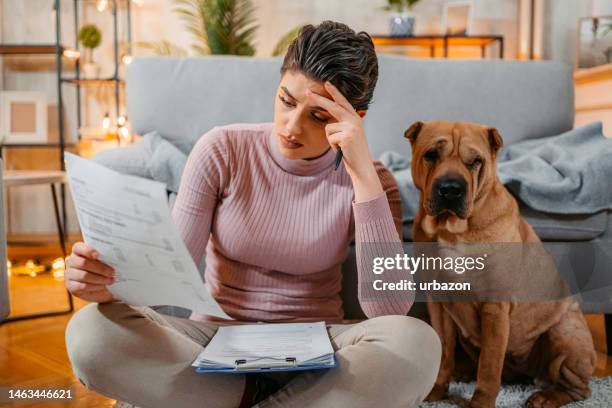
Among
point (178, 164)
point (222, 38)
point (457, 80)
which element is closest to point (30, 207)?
point (222, 38)

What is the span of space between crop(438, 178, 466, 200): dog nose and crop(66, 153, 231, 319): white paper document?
61cm

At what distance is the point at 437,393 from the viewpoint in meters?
1.27

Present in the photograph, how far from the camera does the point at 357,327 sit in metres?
0.95

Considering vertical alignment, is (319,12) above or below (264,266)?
above

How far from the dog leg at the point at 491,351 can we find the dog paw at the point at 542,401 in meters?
0.11

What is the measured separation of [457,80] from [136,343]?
1680mm

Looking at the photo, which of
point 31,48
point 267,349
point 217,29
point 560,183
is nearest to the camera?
point 267,349

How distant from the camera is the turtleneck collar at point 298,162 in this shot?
1.10m

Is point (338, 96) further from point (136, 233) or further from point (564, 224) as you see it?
point (564, 224)

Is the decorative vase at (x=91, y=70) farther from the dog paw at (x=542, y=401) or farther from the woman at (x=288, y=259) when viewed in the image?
the dog paw at (x=542, y=401)

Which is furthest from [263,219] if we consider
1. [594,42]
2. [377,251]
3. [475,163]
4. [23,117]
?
[594,42]

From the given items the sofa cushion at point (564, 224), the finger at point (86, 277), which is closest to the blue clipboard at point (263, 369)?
the finger at point (86, 277)

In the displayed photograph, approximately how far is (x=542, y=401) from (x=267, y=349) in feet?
2.30

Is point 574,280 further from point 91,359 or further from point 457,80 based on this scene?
point 91,359
